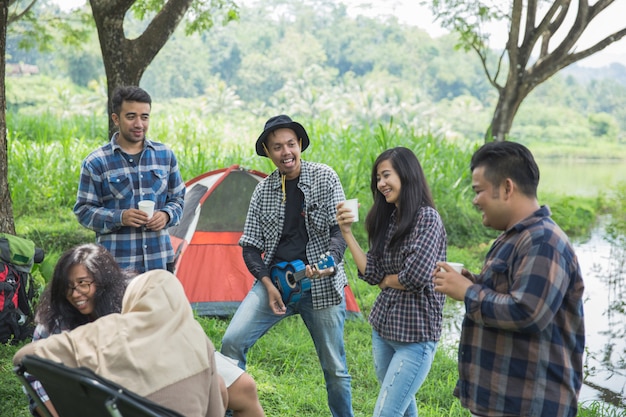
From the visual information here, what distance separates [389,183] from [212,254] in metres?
2.46

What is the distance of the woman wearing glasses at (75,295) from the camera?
7.05 feet

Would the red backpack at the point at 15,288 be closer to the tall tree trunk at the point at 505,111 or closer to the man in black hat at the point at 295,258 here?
the man in black hat at the point at 295,258

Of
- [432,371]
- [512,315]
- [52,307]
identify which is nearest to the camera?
[512,315]

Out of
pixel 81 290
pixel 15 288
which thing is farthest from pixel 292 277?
pixel 15 288

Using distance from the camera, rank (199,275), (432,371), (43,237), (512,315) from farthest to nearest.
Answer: (43,237) → (199,275) → (432,371) → (512,315)

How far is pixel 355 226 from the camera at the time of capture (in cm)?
777

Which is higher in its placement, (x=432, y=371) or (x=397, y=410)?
(x=397, y=410)

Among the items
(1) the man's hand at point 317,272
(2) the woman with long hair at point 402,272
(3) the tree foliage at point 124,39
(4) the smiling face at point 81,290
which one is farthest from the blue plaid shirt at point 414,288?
(3) the tree foliage at point 124,39

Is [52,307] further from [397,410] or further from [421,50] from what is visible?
[421,50]

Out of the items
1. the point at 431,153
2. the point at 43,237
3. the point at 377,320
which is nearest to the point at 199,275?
the point at 377,320

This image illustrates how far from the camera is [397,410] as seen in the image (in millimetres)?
2330

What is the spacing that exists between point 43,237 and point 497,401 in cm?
588

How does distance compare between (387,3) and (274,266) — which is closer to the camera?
(274,266)

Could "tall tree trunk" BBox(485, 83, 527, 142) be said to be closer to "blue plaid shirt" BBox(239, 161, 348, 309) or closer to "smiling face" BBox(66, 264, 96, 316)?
"blue plaid shirt" BBox(239, 161, 348, 309)
